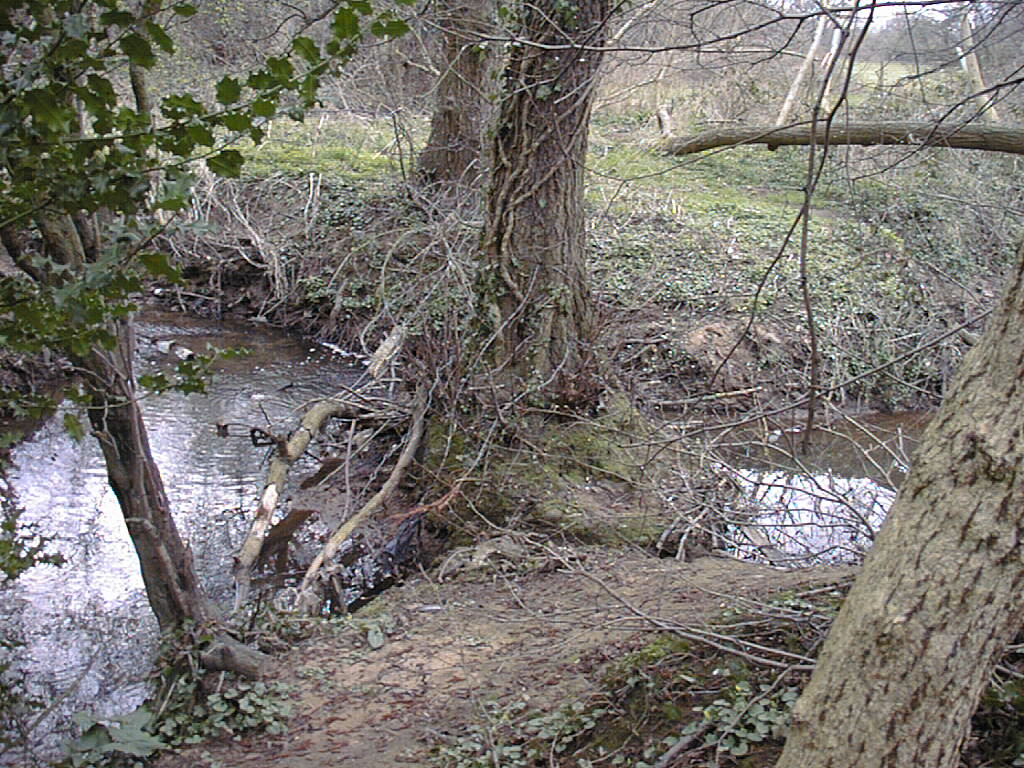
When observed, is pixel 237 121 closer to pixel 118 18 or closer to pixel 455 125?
pixel 118 18

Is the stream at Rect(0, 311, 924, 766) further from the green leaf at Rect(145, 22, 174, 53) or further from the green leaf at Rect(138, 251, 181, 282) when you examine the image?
the green leaf at Rect(145, 22, 174, 53)

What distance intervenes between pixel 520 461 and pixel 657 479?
106cm

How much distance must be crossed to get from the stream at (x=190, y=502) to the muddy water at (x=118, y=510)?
0.01 meters

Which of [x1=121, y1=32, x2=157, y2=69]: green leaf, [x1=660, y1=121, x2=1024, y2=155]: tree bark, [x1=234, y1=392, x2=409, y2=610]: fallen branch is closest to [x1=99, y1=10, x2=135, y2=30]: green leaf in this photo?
[x1=121, y1=32, x2=157, y2=69]: green leaf

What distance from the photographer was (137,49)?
7.13 feet

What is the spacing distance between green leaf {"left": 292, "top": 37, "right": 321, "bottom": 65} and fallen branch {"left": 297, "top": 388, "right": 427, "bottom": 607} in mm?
4329

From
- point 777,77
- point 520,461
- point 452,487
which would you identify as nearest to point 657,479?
point 520,461

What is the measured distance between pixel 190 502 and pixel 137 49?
616cm

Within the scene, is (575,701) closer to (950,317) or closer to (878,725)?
(878,725)

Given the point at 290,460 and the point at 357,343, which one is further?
the point at 357,343

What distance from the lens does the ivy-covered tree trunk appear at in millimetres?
7020

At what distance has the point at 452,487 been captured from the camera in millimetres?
6887

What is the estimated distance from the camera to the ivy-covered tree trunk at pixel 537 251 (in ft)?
23.0

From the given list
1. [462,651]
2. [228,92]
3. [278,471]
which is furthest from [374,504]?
[228,92]
